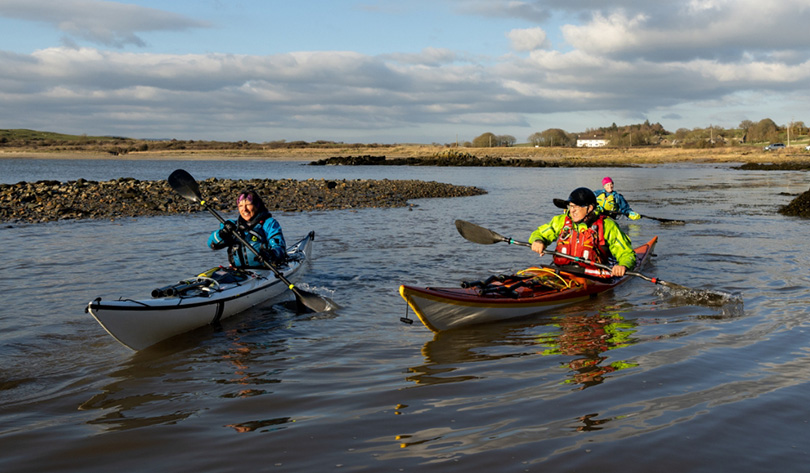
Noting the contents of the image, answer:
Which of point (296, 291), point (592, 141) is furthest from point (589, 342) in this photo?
point (592, 141)

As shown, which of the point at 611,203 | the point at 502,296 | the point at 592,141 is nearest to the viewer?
the point at 502,296

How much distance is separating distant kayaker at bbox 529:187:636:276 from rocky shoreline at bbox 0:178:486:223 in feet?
43.5

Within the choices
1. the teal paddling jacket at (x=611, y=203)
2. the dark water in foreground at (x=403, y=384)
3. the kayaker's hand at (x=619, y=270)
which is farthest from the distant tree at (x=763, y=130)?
the kayaker's hand at (x=619, y=270)

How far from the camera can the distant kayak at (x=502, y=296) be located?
6637 mm

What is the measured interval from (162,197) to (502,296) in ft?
54.7

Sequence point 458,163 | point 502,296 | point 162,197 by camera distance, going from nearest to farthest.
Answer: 1. point 502,296
2. point 162,197
3. point 458,163

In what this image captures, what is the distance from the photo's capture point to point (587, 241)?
8.26m

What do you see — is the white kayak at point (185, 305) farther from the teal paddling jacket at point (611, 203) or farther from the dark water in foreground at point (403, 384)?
the teal paddling jacket at point (611, 203)

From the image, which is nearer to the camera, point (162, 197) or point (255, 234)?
point (255, 234)

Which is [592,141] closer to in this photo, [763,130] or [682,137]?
[682,137]

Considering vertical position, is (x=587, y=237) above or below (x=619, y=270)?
above

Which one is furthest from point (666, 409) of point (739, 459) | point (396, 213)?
point (396, 213)

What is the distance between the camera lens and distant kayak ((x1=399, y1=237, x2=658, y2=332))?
6637 mm

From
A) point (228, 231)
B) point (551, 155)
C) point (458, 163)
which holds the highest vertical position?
point (551, 155)
